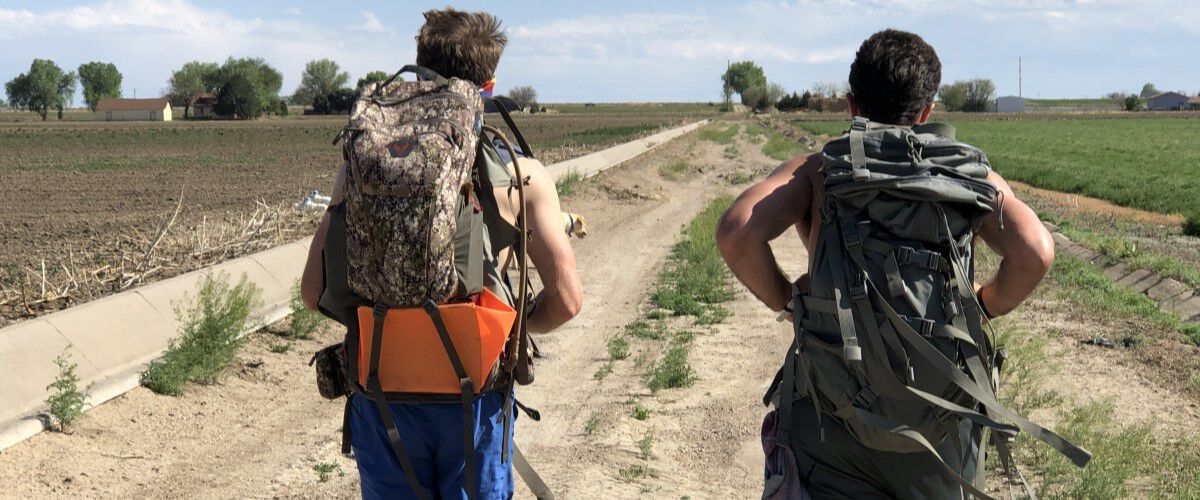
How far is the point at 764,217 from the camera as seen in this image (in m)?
2.86

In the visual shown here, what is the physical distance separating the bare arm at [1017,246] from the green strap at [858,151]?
1.13ft

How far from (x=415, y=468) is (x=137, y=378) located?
15.4ft

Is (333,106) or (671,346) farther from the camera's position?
(333,106)

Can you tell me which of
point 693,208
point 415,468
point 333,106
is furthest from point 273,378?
point 333,106

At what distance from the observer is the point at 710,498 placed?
18.0 ft

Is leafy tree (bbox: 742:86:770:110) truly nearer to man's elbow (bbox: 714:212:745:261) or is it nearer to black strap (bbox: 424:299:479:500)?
man's elbow (bbox: 714:212:745:261)

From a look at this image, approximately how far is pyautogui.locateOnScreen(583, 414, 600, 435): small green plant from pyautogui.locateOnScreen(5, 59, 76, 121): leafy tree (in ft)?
538

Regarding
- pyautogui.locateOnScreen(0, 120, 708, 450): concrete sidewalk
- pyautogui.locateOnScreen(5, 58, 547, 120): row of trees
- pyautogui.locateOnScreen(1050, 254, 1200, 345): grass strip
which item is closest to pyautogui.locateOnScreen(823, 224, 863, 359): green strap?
pyautogui.locateOnScreen(0, 120, 708, 450): concrete sidewalk

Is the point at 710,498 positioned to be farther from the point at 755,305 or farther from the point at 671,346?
the point at 755,305

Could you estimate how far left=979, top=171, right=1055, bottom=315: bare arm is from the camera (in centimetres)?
281

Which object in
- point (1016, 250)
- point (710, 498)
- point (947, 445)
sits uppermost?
point (1016, 250)

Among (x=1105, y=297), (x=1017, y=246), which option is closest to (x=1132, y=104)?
(x=1105, y=297)

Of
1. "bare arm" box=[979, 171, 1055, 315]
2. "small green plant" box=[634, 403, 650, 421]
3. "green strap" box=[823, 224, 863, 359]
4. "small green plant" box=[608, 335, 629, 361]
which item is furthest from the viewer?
"small green plant" box=[608, 335, 629, 361]

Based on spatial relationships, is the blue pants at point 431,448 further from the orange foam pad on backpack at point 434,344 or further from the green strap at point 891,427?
the green strap at point 891,427
